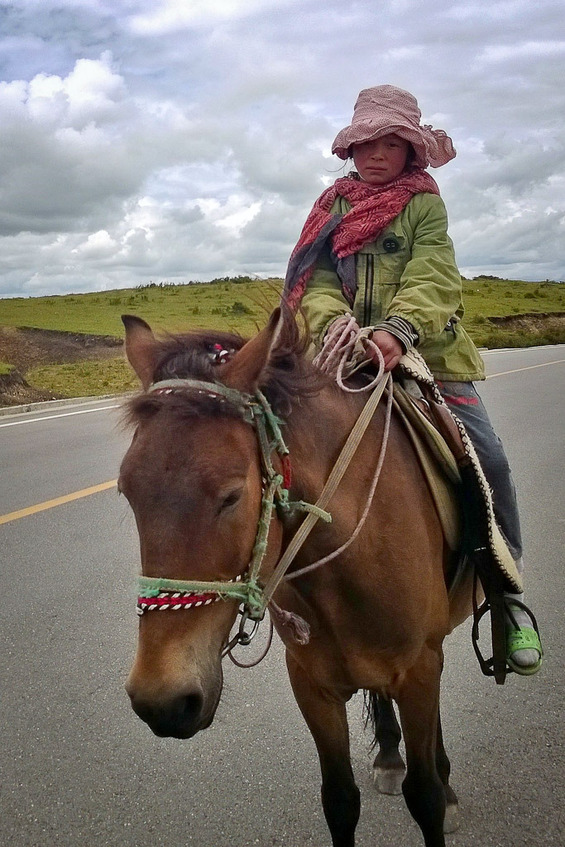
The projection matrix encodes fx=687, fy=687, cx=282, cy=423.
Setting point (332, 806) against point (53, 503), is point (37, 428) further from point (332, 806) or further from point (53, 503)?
point (332, 806)

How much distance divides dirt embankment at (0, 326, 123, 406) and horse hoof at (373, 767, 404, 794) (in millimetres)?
19248

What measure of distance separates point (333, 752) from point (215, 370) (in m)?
1.50

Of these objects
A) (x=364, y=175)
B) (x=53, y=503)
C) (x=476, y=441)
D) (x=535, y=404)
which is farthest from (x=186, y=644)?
(x=535, y=404)

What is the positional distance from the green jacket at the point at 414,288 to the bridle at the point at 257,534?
83cm

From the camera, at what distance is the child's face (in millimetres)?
2836

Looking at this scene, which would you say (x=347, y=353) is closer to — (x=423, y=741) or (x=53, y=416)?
(x=423, y=741)

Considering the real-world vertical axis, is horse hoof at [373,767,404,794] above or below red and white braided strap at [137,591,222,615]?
below

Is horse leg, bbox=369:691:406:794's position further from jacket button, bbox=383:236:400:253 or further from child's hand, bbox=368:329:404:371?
jacket button, bbox=383:236:400:253

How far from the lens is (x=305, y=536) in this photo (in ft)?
6.14

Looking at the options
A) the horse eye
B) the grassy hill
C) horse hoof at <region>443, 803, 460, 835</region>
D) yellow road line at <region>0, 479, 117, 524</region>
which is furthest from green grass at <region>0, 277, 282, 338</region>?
the horse eye

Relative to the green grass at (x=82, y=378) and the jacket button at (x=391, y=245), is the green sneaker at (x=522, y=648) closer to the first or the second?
the jacket button at (x=391, y=245)

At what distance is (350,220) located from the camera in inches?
111

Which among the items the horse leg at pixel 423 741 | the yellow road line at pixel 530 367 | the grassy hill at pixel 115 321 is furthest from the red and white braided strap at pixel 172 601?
the yellow road line at pixel 530 367

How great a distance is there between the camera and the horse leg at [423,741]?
7.73ft
